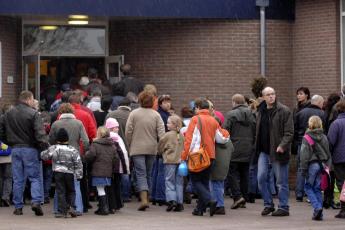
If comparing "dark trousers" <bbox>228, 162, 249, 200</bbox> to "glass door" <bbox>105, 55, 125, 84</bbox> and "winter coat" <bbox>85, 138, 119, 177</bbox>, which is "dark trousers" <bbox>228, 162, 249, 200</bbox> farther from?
"glass door" <bbox>105, 55, 125, 84</bbox>

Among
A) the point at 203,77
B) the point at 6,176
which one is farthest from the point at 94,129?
the point at 203,77

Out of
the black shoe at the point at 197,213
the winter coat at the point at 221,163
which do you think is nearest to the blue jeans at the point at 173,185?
the black shoe at the point at 197,213

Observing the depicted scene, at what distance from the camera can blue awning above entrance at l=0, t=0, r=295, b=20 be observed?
22812 mm

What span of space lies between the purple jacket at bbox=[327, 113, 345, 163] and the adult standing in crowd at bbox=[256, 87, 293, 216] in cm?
110

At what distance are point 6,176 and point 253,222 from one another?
484 centimetres

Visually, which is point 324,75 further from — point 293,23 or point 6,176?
point 6,176

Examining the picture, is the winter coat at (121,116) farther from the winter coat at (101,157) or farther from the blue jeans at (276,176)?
the blue jeans at (276,176)

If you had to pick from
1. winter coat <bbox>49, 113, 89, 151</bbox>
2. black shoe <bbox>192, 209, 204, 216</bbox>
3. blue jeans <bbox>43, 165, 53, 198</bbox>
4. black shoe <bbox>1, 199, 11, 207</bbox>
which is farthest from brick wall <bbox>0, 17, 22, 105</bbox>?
black shoe <bbox>192, 209, 204, 216</bbox>

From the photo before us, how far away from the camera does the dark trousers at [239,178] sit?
17984mm

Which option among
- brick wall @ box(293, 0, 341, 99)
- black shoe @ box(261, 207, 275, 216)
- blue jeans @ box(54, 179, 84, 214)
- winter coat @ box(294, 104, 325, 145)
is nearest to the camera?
blue jeans @ box(54, 179, 84, 214)

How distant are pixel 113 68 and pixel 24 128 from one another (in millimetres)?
8865

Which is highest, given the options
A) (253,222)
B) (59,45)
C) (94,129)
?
(59,45)

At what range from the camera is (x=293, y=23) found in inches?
968

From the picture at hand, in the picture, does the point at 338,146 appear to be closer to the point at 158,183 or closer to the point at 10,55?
the point at 158,183
